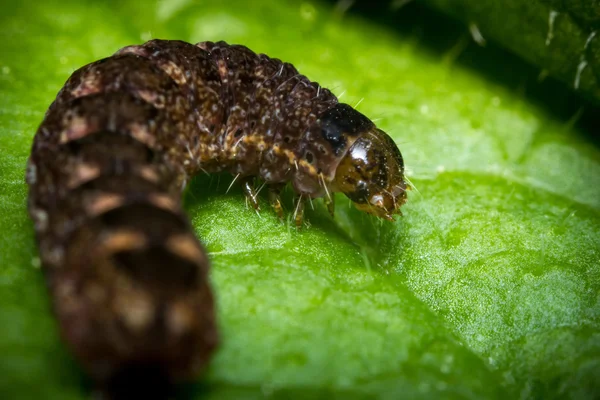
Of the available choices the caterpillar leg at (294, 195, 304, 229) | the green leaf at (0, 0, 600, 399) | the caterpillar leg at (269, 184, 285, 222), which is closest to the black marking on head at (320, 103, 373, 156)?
the caterpillar leg at (294, 195, 304, 229)

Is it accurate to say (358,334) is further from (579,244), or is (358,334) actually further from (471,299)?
(579,244)

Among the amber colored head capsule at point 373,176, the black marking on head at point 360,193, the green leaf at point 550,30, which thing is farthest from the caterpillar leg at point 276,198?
the green leaf at point 550,30

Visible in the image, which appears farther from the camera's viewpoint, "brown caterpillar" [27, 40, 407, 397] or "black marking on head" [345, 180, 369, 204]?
"black marking on head" [345, 180, 369, 204]

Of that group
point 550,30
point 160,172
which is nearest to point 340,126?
point 160,172

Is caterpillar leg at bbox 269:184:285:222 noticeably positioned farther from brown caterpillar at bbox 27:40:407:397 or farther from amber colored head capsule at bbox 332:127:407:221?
amber colored head capsule at bbox 332:127:407:221

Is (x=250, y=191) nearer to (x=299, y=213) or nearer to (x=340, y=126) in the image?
(x=299, y=213)

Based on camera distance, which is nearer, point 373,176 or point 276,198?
point 373,176

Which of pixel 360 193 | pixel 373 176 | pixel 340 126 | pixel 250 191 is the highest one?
pixel 340 126
